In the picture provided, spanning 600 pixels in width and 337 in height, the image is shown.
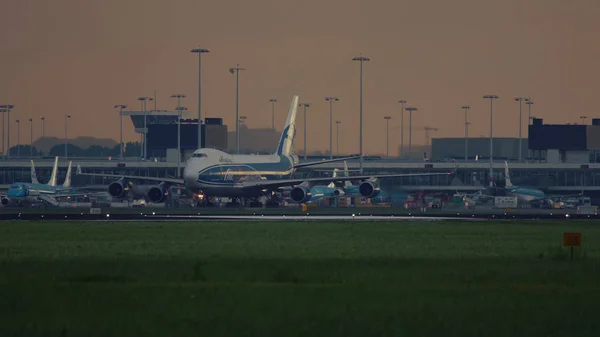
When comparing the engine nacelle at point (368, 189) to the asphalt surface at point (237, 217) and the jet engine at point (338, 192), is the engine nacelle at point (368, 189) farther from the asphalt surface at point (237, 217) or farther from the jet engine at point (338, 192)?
the jet engine at point (338, 192)

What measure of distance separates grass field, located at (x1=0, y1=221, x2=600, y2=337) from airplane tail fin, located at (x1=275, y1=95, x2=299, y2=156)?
259ft

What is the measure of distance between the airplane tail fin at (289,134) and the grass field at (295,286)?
259 ft

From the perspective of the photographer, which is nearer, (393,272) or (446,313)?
(446,313)

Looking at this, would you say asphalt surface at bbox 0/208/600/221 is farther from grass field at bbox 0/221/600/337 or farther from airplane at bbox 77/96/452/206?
grass field at bbox 0/221/600/337

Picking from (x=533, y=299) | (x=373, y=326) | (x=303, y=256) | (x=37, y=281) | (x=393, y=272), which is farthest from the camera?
(x=303, y=256)

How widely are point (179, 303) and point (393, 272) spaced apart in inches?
402

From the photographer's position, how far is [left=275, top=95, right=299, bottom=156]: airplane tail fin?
137 m

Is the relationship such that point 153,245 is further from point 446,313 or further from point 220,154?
point 220,154

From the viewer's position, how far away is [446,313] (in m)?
26.8

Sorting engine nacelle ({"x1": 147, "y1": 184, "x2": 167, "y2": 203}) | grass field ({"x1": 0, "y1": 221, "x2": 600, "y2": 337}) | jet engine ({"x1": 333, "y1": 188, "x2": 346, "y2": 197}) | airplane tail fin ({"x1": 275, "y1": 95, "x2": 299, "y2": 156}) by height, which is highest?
airplane tail fin ({"x1": 275, "y1": 95, "x2": 299, "y2": 156})

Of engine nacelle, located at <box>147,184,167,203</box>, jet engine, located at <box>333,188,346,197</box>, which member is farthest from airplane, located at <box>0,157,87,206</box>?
jet engine, located at <box>333,188,346,197</box>

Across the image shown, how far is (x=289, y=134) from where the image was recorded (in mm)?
139875

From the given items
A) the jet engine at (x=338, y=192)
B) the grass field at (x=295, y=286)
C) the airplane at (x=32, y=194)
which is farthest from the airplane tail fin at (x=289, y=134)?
the grass field at (x=295, y=286)

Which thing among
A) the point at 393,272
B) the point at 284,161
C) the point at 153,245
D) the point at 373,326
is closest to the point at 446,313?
the point at 373,326
